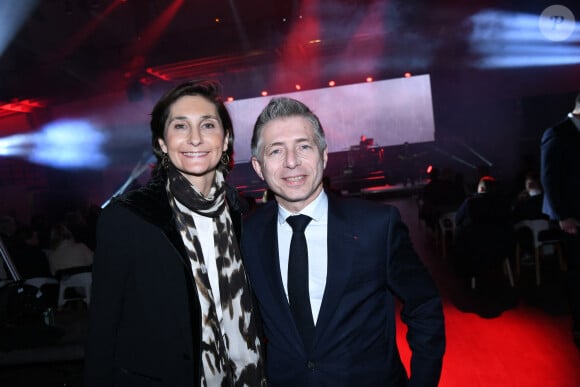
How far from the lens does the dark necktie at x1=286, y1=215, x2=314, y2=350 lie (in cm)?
129

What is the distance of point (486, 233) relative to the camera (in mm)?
4504

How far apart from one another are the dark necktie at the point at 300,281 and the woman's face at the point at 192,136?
17.7 inches

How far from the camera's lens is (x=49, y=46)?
378 inches

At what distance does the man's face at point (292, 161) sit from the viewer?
1.40 metres

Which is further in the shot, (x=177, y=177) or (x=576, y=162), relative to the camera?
(x=576, y=162)

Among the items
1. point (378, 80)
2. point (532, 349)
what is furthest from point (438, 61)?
point (532, 349)

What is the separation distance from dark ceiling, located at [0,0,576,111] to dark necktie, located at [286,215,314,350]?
27.7 feet

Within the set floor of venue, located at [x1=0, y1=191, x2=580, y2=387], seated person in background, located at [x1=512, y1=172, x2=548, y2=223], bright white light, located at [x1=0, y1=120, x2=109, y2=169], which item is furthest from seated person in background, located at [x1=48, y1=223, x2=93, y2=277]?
bright white light, located at [x1=0, y1=120, x2=109, y2=169]

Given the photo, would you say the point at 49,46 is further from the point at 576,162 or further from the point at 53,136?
the point at 576,162

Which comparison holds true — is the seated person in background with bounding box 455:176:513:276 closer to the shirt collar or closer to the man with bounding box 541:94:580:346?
the man with bounding box 541:94:580:346

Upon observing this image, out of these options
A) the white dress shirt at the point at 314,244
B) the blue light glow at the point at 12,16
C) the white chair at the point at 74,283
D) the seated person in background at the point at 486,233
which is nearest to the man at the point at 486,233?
the seated person in background at the point at 486,233

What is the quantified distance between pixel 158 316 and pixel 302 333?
48cm

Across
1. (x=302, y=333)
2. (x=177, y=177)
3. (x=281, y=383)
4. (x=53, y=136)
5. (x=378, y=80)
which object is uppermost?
(x=378, y=80)

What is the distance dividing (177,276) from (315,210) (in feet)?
1.66
